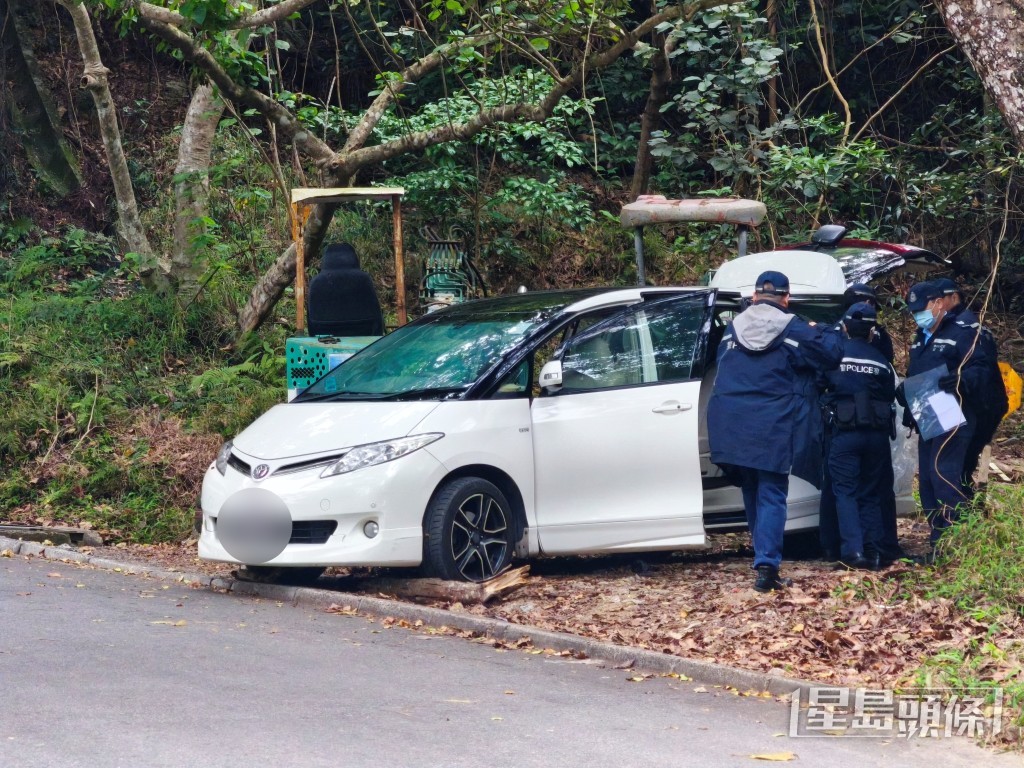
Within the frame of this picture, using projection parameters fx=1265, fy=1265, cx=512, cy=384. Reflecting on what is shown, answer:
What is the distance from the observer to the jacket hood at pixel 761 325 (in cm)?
771

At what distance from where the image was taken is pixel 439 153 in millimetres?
17109

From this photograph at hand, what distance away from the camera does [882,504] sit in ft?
27.9

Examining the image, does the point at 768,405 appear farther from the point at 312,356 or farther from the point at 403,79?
the point at 403,79

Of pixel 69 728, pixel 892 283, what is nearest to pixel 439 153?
pixel 892 283

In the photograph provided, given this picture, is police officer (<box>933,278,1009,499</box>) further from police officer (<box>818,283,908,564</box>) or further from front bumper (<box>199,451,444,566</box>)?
front bumper (<box>199,451,444,566</box>)

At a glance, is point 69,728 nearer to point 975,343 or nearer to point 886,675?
point 886,675

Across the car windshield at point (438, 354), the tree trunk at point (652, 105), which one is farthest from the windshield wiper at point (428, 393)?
the tree trunk at point (652, 105)

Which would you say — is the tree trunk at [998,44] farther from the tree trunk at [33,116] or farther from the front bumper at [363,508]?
the tree trunk at [33,116]

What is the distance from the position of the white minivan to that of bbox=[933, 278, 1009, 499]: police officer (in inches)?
47.8

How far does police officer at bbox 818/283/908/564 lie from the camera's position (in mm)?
8516

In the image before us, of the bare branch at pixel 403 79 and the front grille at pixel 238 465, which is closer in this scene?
the front grille at pixel 238 465

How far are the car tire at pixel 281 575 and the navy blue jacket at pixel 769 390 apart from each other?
2716 millimetres
